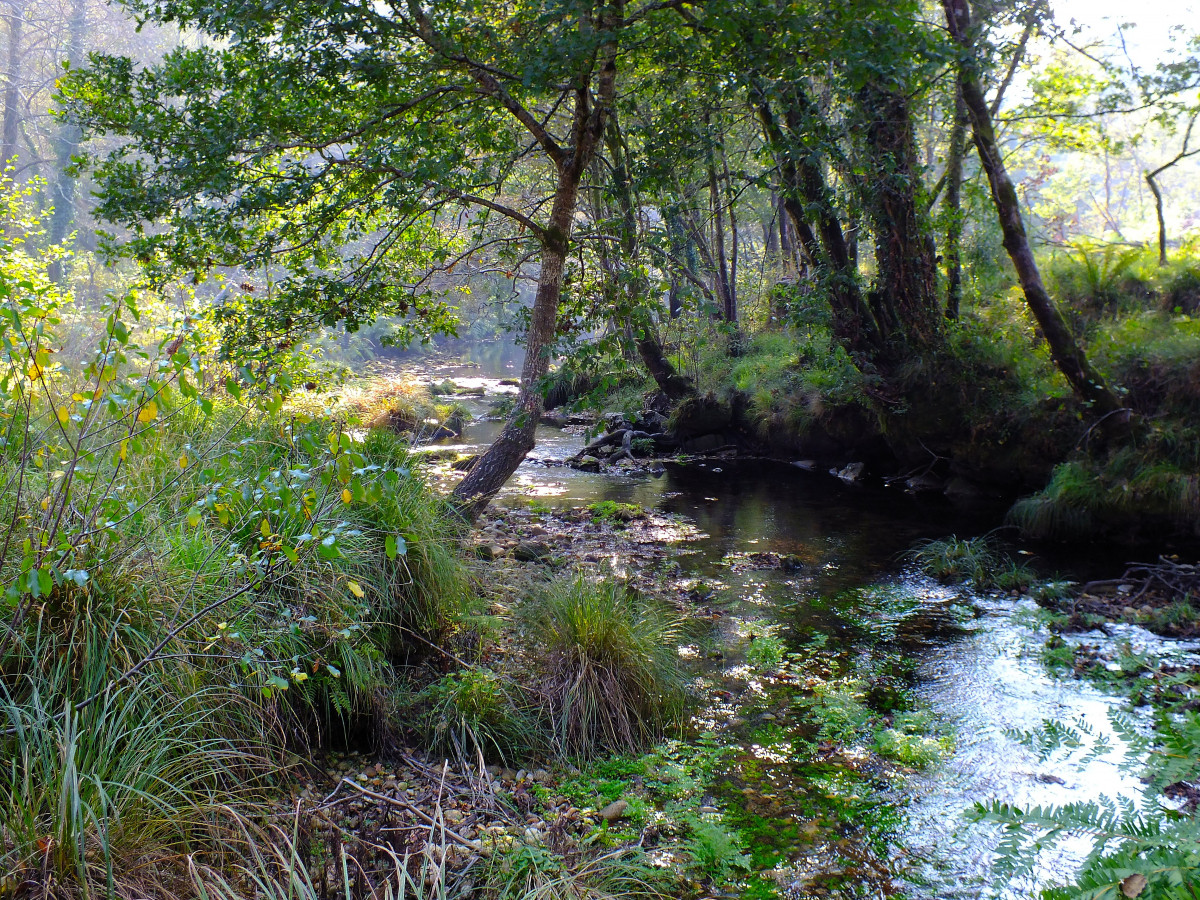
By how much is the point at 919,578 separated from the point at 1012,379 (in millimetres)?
4396

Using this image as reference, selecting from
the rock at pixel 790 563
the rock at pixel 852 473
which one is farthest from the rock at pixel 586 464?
the rock at pixel 790 563

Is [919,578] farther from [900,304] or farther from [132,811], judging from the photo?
[132,811]

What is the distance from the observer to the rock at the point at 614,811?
12.1 ft

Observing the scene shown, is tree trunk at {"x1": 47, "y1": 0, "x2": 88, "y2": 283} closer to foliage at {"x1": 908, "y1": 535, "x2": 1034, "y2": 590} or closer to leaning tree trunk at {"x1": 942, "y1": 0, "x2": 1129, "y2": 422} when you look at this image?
leaning tree trunk at {"x1": 942, "y1": 0, "x2": 1129, "y2": 422}

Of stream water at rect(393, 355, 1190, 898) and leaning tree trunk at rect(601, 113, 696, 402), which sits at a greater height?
leaning tree trunk at rect(601, 113, 696, 402)

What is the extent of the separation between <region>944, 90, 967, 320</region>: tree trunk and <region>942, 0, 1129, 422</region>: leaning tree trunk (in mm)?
910

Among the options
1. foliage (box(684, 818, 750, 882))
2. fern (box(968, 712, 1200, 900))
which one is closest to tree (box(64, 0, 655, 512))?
foliage (box(684, 818, 750, 882))

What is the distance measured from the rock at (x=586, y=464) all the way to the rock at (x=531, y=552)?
6.05 meters

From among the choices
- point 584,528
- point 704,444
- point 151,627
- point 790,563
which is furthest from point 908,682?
point 704,444

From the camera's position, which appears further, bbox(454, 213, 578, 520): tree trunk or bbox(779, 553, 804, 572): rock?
bbox(779, 553, 804, 572): rock

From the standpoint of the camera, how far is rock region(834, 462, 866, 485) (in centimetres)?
1295

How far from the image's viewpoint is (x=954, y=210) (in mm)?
9930

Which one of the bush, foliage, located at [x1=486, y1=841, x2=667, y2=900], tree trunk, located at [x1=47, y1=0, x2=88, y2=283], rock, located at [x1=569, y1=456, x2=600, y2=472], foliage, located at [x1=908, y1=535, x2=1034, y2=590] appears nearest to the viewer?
foliage, located at [x1=486, y1=841, x2=667, y2=900]

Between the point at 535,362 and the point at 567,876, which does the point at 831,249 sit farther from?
the point at 567,876
